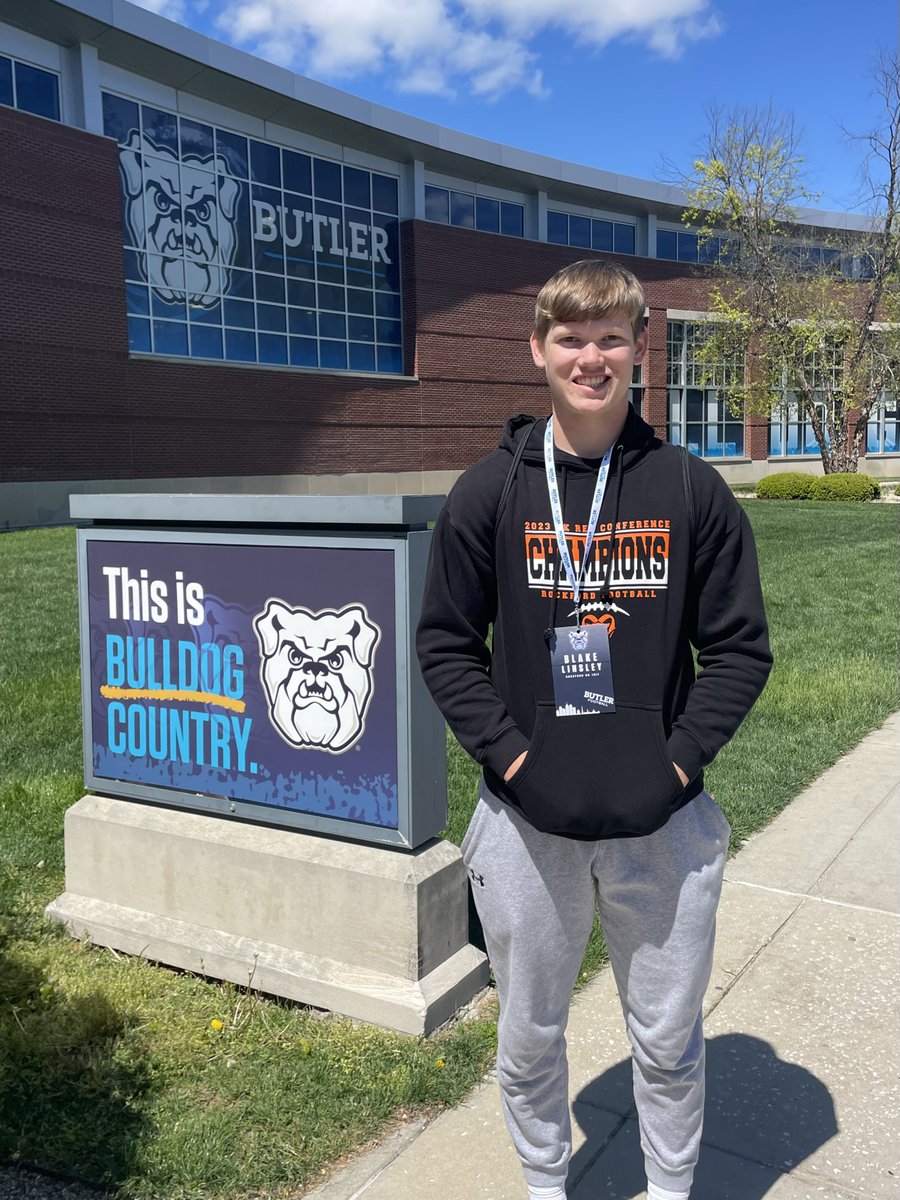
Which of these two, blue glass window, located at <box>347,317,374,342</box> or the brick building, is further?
blue glass window, located at <box>347,317,374,342</box>

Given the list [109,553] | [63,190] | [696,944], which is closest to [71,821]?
[109,553]

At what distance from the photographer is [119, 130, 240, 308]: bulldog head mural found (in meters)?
26.1

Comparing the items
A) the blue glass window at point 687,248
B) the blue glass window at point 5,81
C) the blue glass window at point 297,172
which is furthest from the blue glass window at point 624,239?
the blue glass window at point 5,81

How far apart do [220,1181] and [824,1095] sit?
61.1 inches

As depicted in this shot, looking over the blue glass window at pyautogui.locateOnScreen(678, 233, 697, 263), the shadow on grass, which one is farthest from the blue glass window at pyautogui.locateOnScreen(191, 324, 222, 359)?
the shadow on grass

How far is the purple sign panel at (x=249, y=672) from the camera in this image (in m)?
3.10

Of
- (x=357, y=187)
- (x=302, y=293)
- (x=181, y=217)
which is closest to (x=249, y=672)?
(x=181, y=217)

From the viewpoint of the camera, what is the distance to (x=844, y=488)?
93.9 ft

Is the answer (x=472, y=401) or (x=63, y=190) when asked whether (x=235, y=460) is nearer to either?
(x=63, y=190)

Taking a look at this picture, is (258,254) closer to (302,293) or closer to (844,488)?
(302,293)

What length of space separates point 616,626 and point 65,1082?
201 cm

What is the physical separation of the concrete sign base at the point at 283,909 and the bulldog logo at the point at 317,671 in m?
0.35

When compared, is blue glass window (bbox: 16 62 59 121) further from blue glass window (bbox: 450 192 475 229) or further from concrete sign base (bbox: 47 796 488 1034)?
concrete sign base (bbox: 47 796 488 1034)

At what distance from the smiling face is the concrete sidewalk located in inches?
67.6
